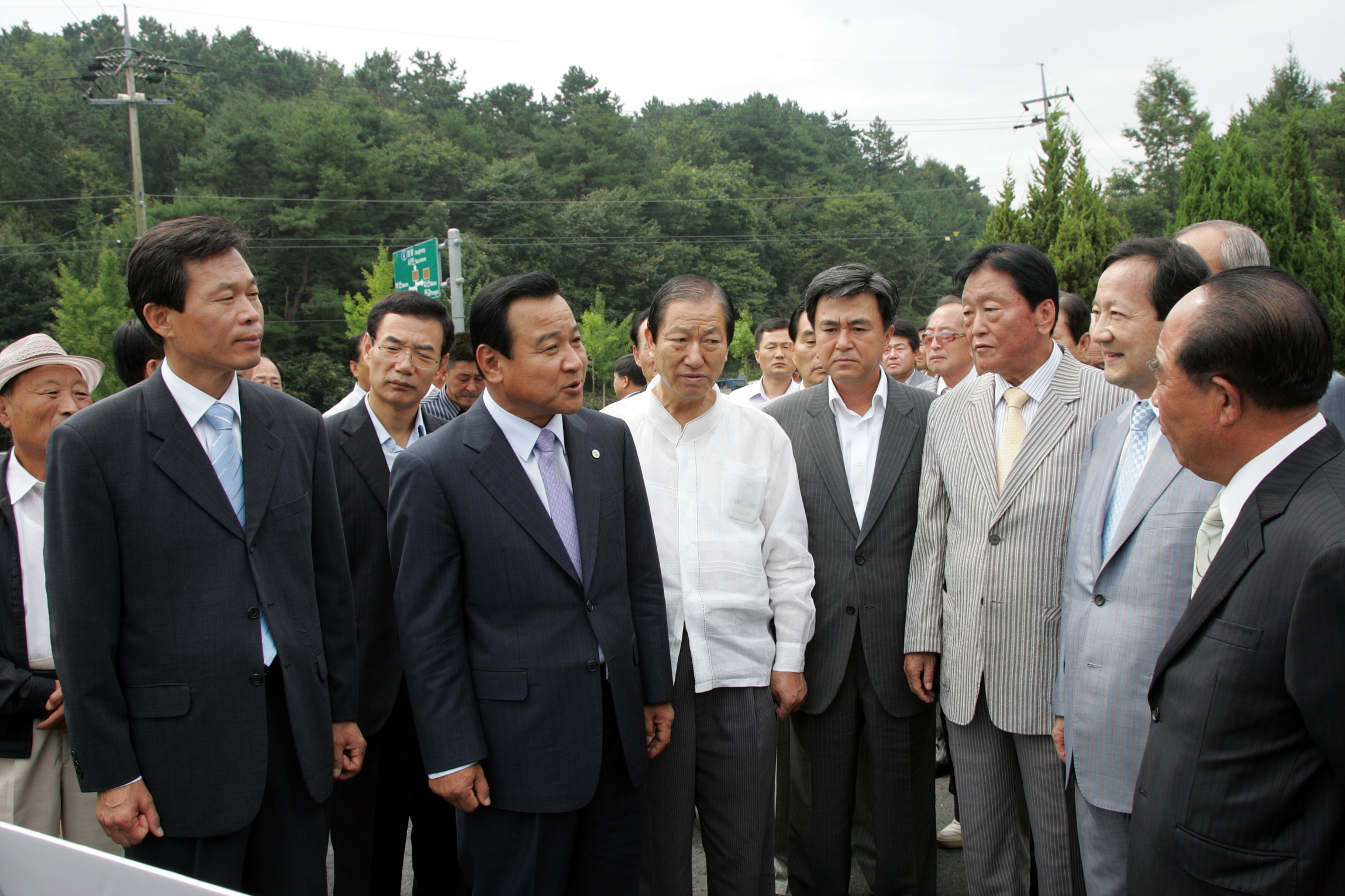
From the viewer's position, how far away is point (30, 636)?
97.4 inches

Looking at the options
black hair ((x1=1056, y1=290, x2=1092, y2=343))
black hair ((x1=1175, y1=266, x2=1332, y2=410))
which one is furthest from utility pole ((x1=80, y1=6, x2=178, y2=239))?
black hair ((x1=1175, y1=266, x2=1332, y2=410))

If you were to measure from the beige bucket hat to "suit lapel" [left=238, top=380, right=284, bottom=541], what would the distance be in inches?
32.3

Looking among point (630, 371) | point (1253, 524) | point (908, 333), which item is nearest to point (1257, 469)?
point (1253, 524)

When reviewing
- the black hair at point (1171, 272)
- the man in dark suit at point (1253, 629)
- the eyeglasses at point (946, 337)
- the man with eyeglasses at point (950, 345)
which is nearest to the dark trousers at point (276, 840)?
the man in dark suit at point (1253, 629)

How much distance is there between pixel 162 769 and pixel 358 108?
48804 mm

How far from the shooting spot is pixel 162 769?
6.25 feet

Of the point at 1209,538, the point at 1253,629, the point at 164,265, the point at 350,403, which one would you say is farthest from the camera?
the point at 350,403

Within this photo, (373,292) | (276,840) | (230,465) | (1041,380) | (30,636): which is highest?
(373,292)

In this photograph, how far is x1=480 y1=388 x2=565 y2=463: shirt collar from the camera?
91.0 inches

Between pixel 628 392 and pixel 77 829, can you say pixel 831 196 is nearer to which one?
pixel 628 392

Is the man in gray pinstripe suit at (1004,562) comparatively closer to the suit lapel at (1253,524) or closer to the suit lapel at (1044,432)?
the suit lapel at (1044,432)

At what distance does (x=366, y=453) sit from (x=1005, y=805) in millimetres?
2416

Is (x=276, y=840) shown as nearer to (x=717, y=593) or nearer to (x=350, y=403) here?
(x=717, y=593)

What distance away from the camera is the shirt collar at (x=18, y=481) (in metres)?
2.55
